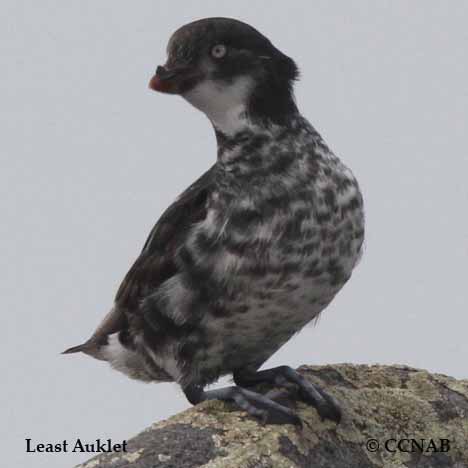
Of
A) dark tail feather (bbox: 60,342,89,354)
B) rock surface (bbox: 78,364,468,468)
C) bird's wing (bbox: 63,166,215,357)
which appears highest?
bird's wing (bbox: 63,166,215,357)

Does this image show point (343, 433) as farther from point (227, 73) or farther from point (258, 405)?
point (227, 73)

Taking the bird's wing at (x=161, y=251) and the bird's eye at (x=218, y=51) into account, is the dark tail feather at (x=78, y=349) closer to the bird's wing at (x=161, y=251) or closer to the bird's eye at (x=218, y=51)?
the bird's wing at (x=161, y=251)

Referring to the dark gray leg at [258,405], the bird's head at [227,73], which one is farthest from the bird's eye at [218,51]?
the dark gray leg at [258,405]

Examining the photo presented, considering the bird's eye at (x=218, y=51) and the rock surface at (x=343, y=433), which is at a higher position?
the bird's eye at (x=218, y=51)

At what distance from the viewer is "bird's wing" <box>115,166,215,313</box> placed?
4.85m

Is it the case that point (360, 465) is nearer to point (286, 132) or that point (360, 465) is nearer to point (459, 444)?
point (459, 444)

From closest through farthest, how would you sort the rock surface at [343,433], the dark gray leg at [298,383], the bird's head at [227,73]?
the rock surface at [343,433] → the bird's head at [227,73] → the dark gray leg at [298,383]

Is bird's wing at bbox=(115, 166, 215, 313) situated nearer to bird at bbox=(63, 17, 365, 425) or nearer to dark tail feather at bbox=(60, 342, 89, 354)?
bird at bbox=(63, 17, 365, 425)

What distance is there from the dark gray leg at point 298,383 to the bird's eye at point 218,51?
1.32 metres

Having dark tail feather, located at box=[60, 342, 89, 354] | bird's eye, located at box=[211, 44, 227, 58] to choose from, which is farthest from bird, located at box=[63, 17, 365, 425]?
dark tail feather, located at box=[60, 342, 89, 354]

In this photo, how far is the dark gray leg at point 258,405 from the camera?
4605 mm

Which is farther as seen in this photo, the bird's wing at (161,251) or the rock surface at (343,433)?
the bird's wing at (161,251)

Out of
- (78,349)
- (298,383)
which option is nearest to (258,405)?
(298,383)

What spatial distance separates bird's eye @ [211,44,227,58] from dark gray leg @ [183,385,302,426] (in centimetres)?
130
